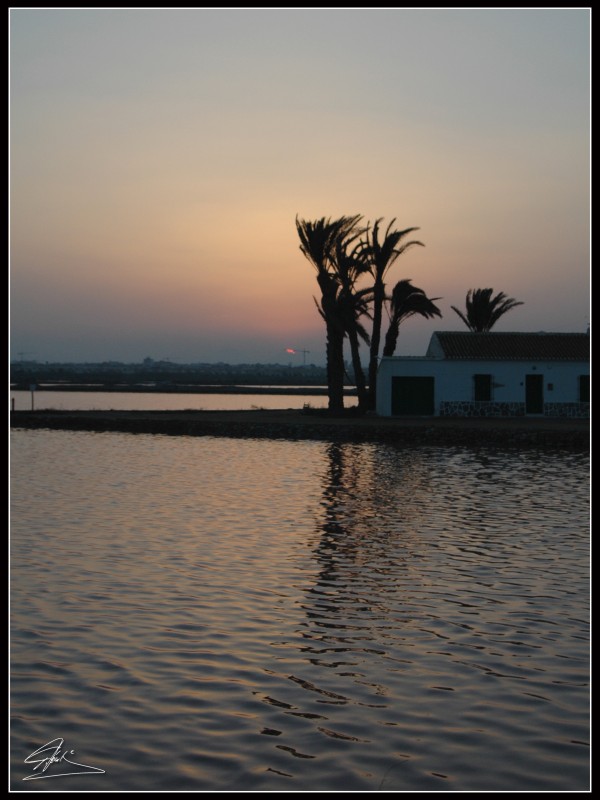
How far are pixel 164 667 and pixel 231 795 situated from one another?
11.2 feet

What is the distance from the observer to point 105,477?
31094 millimetres

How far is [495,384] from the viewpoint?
172 feet

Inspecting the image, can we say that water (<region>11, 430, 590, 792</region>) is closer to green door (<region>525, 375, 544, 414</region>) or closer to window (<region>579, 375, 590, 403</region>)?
green door (<region>525, 375, 544, 414</region>)

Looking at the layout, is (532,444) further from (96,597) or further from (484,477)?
(96,597)

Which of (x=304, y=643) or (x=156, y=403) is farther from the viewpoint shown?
(x=156, y=403)

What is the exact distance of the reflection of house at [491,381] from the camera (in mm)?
52000

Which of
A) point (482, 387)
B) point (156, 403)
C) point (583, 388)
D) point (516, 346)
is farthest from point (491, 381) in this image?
point (156, 403)

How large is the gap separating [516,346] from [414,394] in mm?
6004

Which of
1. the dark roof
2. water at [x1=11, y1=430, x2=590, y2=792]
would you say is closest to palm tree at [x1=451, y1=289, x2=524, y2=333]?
the dark roof

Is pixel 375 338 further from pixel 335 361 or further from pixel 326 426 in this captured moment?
pixel 326 426

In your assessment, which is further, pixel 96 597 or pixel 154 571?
pixel 154 571

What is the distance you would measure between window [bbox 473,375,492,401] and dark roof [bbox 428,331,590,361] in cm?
120

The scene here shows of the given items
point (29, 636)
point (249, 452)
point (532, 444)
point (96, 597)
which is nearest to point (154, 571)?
point (96, 597)
